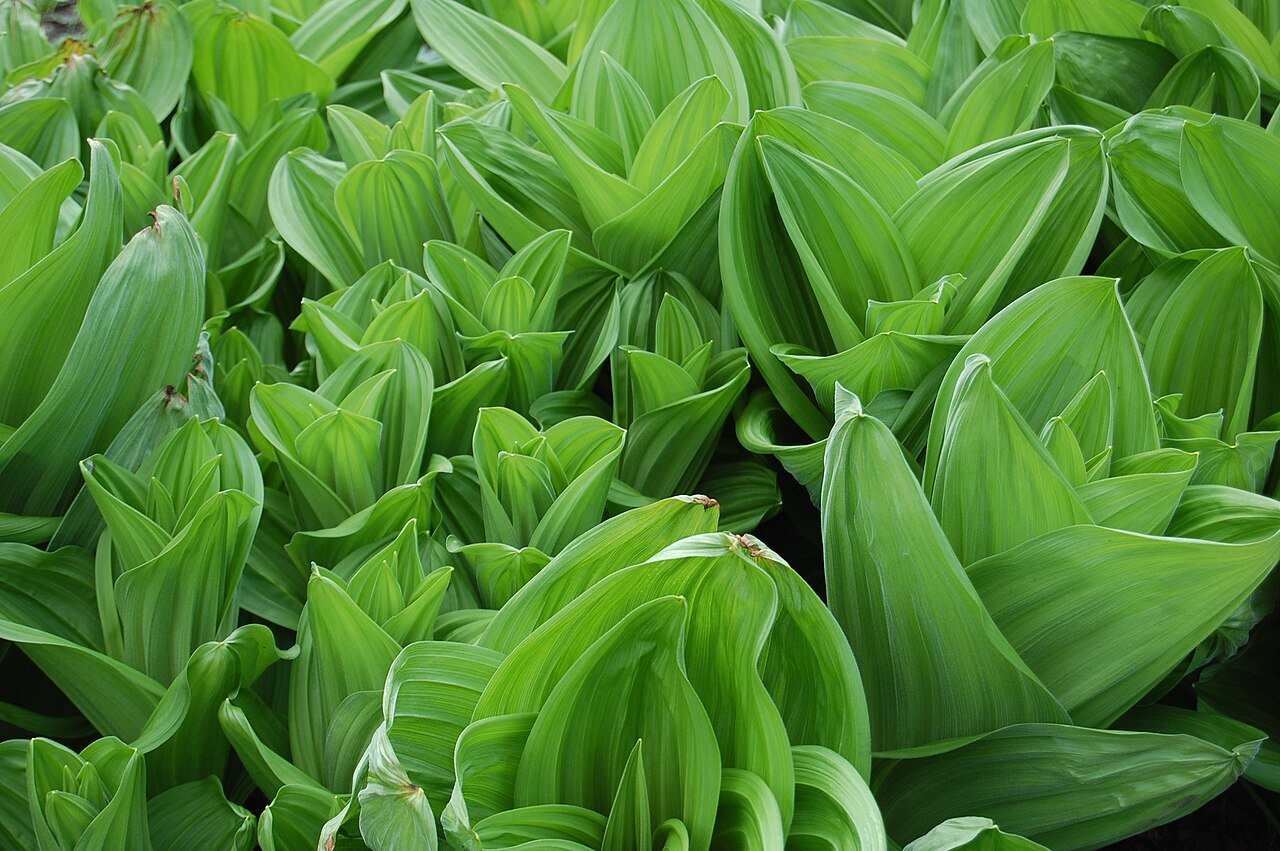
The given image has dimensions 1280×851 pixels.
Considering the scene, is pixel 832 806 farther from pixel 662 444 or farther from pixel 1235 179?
pixel 1235 179

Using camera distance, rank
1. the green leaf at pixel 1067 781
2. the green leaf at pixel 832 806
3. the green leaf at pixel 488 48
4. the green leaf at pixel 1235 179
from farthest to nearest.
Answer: the green leaf at pixel 488 48 < the green leaf at pixel 1235 179 < the green leaf at pixel 1067 781 < the green leaf at pixel 832 806

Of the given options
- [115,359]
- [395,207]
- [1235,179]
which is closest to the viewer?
[115,359]

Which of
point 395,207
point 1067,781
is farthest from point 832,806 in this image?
point 395,207

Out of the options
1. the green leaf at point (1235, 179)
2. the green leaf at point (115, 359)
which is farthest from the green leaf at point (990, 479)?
the green leaf at point (115, 359)

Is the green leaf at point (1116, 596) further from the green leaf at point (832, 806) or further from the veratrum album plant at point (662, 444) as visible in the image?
the green leaf at point (832, 806)

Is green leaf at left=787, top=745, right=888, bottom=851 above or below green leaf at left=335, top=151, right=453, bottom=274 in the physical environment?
below

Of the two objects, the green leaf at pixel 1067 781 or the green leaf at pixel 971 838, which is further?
the green leaf at pixel 1067 781

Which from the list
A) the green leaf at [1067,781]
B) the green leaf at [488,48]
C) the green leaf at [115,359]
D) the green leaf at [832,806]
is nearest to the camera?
the green leaf at [832,806]

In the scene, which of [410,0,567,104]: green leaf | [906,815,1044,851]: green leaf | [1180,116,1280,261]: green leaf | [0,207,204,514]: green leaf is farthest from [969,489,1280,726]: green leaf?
[410,0,567,104]: green leaf

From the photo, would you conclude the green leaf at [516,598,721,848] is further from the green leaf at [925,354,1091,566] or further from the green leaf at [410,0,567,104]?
the green leaf at [410,0,567,104]
